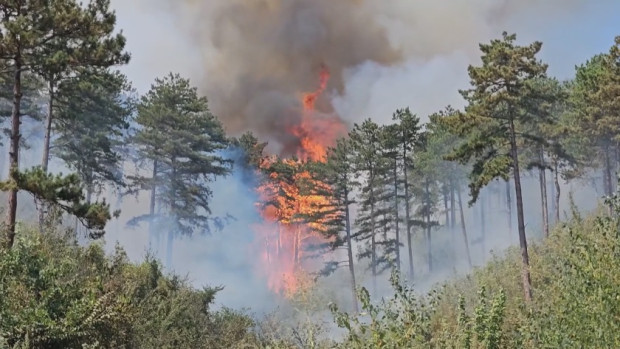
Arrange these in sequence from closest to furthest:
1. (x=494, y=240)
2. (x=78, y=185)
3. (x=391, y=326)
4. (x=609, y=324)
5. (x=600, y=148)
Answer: (x=609, y=324) < (x=391, y=326) < (x=78, y=185) < (x=600, y=148) < (x=494, y=240)

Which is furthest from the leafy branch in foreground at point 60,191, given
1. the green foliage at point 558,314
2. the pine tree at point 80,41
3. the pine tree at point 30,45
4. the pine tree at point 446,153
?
the pine tree at point 446,153

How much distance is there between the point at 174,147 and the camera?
43.5m

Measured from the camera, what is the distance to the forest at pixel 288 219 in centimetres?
690

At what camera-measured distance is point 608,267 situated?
6.49m

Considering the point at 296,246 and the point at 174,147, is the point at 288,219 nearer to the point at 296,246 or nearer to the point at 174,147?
the point at 296,246

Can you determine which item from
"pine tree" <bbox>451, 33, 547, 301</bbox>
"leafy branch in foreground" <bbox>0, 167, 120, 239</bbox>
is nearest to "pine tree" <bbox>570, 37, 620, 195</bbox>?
"pine tree" <bbox>451, 33, 547, 301</bbox>

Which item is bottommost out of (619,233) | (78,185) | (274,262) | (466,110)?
(274,262)

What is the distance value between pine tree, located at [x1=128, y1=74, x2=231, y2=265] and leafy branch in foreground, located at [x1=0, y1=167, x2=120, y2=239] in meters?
29.4

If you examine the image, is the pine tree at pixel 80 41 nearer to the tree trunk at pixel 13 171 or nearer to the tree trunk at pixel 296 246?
the tree trunk at pixel 13 171

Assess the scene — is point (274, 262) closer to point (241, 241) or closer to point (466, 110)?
point (241, 241)

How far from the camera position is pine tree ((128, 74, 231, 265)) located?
143ft

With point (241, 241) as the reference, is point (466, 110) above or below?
above

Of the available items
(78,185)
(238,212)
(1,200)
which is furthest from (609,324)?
(1,200)

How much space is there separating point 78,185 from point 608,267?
13.1 meters
